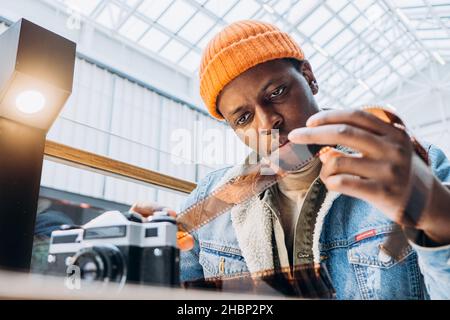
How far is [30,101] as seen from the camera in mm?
570

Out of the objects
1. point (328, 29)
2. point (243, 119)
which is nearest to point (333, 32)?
point (328, 29)

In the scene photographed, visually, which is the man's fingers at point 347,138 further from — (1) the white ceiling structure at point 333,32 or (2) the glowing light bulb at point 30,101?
(1) the white ceiling structure at point 333,32

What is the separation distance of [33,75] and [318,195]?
1.32 feet

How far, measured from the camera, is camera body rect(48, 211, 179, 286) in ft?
1.26

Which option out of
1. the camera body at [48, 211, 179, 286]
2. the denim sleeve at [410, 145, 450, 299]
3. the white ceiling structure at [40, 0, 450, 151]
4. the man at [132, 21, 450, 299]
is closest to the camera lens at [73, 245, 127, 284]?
the camera body at [48, 211, 179, 286]

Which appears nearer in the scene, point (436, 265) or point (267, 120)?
point (436, 265)

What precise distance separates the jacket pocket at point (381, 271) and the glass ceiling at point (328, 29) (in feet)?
11.5

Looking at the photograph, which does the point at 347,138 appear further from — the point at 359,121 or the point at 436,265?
the point at 436,265

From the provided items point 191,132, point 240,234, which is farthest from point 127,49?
point 240,234

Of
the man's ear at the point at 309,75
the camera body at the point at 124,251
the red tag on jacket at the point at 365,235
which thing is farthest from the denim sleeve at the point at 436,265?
the man's ear at the point at 309,75

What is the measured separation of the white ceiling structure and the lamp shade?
10.3ft

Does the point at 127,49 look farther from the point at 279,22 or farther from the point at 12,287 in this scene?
the point at 12,287

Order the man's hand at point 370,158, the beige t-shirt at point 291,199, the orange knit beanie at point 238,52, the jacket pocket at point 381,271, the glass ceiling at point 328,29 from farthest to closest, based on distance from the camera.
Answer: the glass ceiling at point 328,29 → the orange knit beanie at point 238,52 → the beige t-shirt at point 291,199 → the jacket pocket at point 381,271 → the man's hand at point 370,158

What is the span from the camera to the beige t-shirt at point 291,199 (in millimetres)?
577
